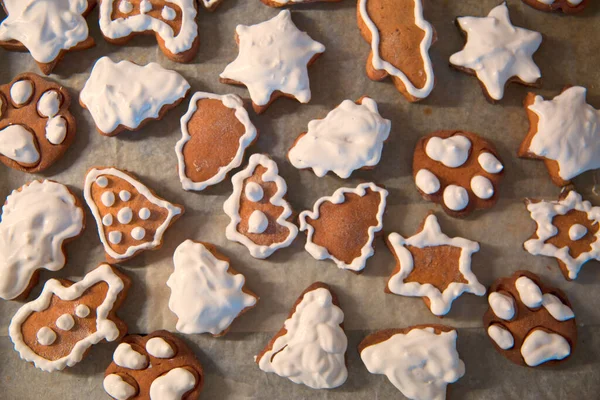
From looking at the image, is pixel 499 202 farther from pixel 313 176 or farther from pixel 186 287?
pixel 186 287

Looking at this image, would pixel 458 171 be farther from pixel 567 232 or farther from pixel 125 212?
pixel 125 212

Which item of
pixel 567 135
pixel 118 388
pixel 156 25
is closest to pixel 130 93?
pixel 156 25

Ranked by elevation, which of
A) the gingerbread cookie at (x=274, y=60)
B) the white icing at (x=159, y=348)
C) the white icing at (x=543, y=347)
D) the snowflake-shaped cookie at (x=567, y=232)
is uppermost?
the gingerbread cookie at (x=274, y=60)

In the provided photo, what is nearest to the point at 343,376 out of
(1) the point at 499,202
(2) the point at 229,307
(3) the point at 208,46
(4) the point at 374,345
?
(4) the point at 374,345

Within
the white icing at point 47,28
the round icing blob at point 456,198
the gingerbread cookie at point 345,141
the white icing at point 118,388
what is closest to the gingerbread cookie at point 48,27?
the white icing at point 47,28

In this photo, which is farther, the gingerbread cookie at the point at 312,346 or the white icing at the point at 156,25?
the white icing at the point at 156,25

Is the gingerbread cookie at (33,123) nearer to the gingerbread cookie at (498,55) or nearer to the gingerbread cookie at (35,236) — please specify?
the gingerbread cookie at (35,236)
